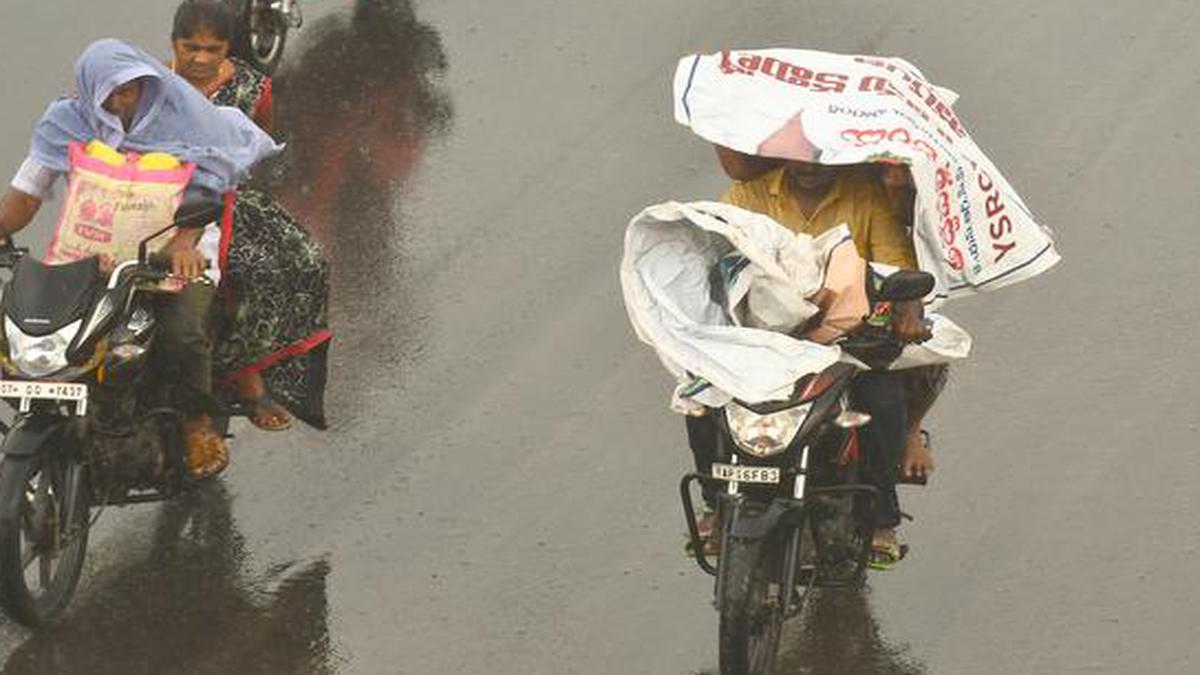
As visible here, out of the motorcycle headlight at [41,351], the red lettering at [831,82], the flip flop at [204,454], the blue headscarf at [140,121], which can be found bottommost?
the flip flop at [204,454]

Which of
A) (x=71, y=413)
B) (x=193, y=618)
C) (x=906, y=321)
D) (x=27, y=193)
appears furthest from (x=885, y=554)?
(x=27, y=193)

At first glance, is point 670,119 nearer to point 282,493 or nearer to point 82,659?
point 282,493

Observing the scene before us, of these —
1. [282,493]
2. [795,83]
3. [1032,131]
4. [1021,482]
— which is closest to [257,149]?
[282,493]

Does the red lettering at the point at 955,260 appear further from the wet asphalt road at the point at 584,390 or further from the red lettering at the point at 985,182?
the wet asphalt road at the point at 584,390

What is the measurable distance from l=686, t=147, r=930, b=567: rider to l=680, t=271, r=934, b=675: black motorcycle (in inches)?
2.7

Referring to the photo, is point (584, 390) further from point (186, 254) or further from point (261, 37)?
point (261, 37)

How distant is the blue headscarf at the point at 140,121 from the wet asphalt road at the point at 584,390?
123 centimetres

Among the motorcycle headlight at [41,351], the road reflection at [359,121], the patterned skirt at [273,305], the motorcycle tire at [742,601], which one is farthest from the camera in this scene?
the road reflection at [359,121]

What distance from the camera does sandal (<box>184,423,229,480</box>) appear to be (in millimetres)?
9305

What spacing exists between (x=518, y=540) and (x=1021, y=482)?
1.66 m

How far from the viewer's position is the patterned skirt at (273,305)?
9422mm

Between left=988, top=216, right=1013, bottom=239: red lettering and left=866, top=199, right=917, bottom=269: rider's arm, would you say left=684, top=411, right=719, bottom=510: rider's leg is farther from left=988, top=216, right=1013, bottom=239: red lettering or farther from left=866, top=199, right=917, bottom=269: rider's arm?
left=988, top=216, right=1013, bottom=239: red lettering

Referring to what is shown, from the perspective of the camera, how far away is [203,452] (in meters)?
9.34

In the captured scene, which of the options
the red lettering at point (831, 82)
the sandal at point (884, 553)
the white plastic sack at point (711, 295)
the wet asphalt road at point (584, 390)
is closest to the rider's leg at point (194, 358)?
the wet asphalt road at point (584, 390)
